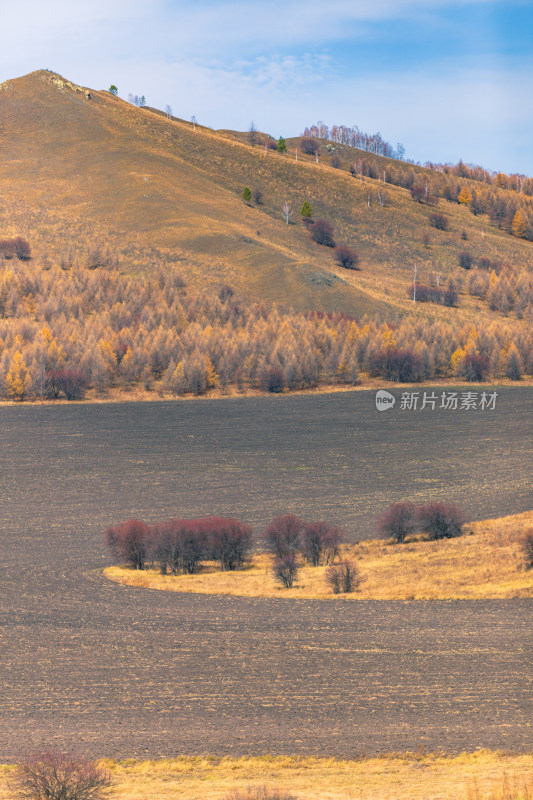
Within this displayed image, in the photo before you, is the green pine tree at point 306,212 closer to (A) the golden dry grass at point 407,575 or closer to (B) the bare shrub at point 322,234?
(B) the bare shrub at point 322,234

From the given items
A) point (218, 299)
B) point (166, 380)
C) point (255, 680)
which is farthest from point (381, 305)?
point (255, 680)

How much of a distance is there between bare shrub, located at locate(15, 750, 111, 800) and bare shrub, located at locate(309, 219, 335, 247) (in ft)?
526

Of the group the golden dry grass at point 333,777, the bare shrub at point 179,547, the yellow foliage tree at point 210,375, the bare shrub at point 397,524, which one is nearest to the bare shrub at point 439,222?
the yellow foliage tree at point 210,375

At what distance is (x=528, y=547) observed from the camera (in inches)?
1660

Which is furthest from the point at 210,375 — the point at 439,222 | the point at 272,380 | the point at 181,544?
the point at 439,222

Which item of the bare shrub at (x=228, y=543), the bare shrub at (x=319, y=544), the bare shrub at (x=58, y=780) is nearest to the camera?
the bare shrub at (x=58, y=780)

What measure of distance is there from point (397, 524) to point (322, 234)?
131 metres

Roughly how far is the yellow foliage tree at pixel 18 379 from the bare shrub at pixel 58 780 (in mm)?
76389

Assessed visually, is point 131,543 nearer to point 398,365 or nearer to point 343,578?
point 343,578

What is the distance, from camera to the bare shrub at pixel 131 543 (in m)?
46.1

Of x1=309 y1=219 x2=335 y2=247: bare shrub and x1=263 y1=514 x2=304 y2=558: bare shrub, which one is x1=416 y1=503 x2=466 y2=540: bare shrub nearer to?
x1=263 y1=514 x2=304 y2=558: bare shrub

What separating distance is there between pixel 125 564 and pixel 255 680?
2054 centimetres

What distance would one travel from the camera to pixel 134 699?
26.0m

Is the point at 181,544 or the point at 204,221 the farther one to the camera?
the point at 204,221
